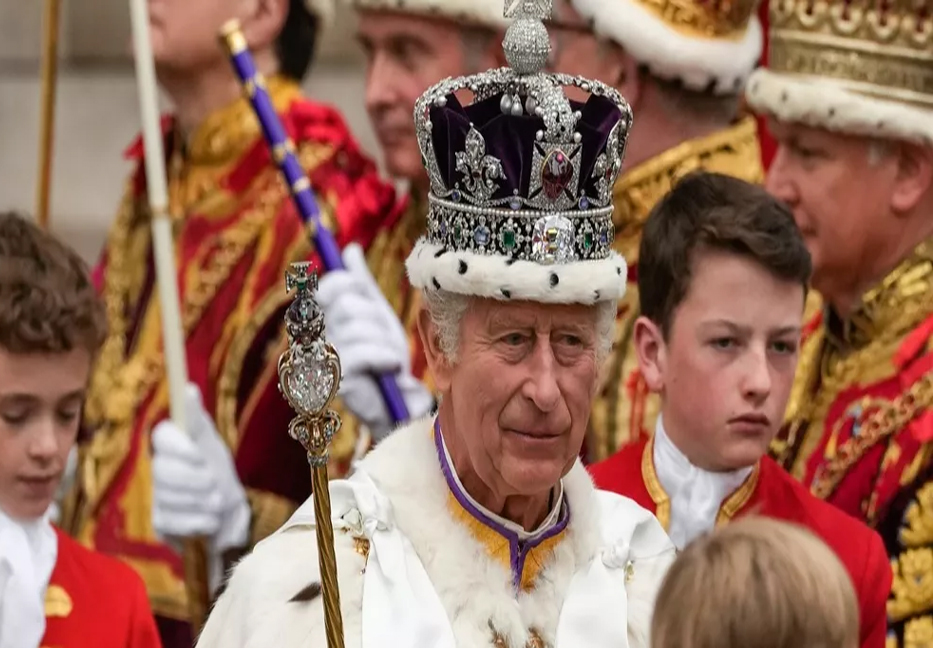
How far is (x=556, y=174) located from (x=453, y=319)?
10.5 inches

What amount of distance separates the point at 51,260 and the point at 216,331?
1.60 meters

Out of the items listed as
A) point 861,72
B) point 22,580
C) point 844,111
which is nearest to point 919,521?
point 844,111

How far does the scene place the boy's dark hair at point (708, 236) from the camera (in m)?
4.95

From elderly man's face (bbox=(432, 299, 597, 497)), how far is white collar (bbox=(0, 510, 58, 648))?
1171mm

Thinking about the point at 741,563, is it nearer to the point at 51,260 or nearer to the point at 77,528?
the point at 51,260

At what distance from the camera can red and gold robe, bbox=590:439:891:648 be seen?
4949 mm

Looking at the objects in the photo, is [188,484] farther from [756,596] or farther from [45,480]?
[756,596]

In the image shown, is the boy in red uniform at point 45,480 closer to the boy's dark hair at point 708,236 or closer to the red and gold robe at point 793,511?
the red and gold robe at point 793,511

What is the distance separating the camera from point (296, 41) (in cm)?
721

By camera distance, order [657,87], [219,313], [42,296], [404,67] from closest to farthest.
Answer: [42,296] → [657,87] → [404,67] → [219,313]

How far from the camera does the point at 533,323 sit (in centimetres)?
408

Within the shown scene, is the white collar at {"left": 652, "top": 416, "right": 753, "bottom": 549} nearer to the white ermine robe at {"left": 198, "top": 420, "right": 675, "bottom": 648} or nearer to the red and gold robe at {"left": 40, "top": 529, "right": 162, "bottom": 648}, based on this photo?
the white ermine robe at {"left": 198, "top": 420, "right": 675, "bottom": 648}

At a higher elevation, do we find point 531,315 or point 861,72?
point 531,315

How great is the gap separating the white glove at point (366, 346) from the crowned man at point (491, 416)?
2.04 meters
